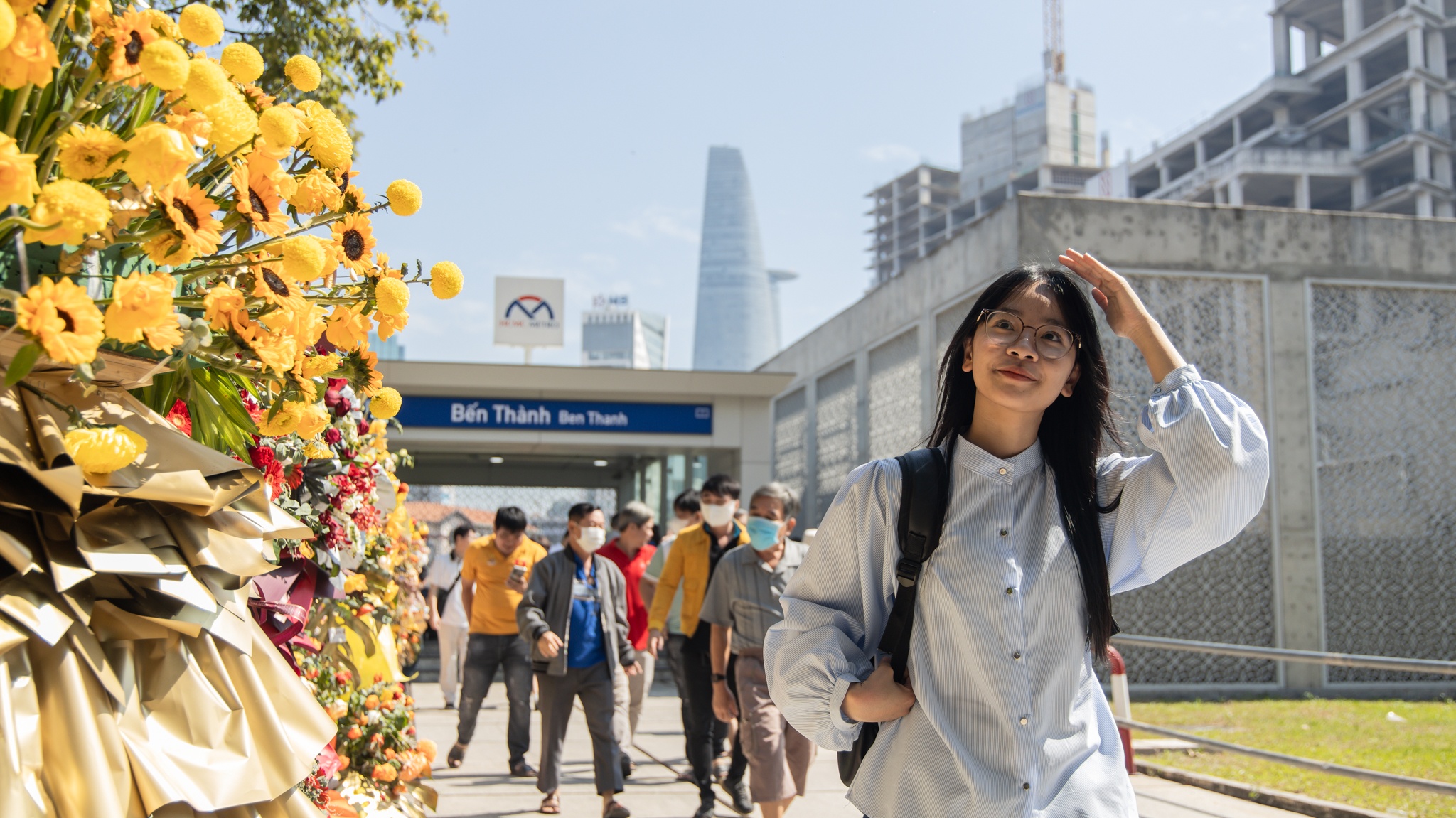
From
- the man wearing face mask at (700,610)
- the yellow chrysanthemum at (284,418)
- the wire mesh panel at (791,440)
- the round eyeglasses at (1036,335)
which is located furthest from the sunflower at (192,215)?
the wire mesh panel at (791,440)

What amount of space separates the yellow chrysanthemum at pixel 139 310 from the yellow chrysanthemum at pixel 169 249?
12 centimetres

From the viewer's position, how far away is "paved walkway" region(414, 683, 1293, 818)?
22.5ft

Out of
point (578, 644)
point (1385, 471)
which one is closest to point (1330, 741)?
point (1385, 471)

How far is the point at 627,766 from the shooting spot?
815 centimetres

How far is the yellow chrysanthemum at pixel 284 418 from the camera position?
5.90 ft

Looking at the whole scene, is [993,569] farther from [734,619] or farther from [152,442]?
[734,619]

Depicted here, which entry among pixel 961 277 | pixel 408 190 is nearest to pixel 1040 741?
pixel 408 190

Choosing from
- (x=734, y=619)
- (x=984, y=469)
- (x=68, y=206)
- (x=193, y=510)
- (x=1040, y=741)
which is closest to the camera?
(x=68, y=206)

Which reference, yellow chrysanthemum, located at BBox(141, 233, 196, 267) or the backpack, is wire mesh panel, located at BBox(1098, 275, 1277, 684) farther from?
yellow chrysanthemum, located at BBox(141, 233, 196, 267)

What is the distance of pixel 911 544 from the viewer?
227 cm

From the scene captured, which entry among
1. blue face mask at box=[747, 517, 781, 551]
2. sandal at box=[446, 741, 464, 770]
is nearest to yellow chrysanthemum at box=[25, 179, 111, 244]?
blue face mask at box=[747, 517, 781, 551]

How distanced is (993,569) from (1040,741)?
32 cm

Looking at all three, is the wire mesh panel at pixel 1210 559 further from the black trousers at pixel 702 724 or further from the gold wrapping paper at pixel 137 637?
the gold wrapping paper at pixel 137 637

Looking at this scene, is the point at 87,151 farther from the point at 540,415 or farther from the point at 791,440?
the point at 791,440
